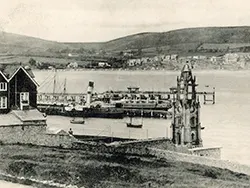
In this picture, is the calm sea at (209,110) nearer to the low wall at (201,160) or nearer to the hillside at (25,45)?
the low wall at (201,160)

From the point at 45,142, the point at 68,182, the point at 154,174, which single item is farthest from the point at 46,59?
the point at 154,174

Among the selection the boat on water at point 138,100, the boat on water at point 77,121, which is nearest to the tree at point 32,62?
the boat on water at point 77,121

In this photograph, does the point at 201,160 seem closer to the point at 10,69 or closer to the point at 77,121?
the point at 77,121

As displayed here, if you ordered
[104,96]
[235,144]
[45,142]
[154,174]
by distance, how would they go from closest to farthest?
[235,144] < [154,174] < [104,96] < [45,142]

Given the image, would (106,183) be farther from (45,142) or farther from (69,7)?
(69,7)

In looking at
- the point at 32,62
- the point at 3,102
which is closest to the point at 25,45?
the point at 32,62

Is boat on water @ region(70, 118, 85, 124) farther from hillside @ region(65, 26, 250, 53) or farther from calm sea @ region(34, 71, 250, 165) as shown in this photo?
hillside @ region(65, 26, 250, 53)
